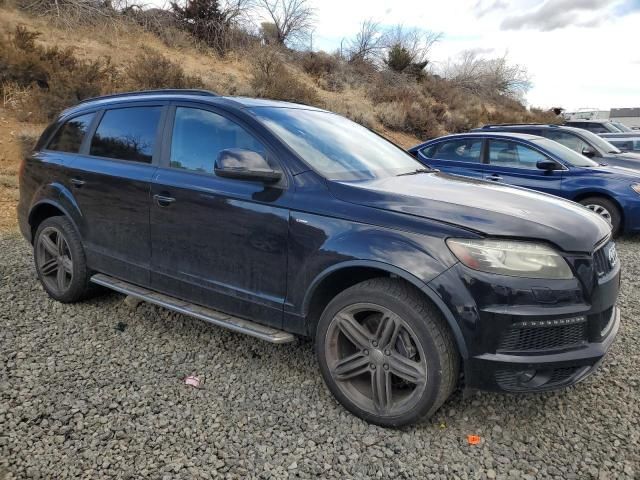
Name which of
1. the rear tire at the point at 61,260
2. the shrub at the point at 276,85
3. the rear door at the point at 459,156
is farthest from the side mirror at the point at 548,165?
the shrub at the point at 276,85

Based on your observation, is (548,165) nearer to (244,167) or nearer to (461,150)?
(461,150)

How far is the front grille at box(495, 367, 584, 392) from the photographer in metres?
2.42

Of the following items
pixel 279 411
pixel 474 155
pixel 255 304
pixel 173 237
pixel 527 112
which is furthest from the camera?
pixel 527 112

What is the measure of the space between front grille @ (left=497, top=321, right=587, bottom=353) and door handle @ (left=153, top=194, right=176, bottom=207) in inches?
88.3

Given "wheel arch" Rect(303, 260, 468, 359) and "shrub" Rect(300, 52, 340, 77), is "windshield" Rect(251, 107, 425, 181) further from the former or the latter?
"shrub" Rect(300, 52, 340, 77)

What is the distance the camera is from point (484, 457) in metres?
2.47

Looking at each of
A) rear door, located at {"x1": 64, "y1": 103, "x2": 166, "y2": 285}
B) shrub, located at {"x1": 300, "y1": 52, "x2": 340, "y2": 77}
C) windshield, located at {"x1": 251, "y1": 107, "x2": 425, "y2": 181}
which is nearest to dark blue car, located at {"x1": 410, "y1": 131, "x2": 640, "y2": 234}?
windshield, located at {"x1": 251, "y1": 107, "x2": 425, "y2": 181}

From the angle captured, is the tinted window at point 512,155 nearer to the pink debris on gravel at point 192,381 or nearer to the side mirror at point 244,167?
the side mirror at point 244,167

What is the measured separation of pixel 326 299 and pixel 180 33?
58.4ft

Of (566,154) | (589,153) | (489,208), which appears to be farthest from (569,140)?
(489,208)

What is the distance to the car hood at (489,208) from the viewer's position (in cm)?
244

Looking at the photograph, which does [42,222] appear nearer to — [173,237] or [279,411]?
[173,237]

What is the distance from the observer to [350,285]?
2.84 metres

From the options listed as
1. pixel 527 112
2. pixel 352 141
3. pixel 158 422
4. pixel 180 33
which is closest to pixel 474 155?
pixel 352 141
